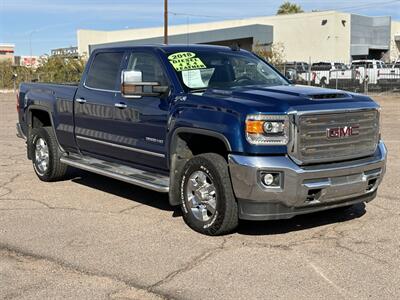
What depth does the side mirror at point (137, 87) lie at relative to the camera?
19.7 feet

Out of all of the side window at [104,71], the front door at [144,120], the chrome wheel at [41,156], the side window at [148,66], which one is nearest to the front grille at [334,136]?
the front door at [144,120]

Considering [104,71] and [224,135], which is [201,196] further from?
[104,71]

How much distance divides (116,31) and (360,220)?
70.8 metres

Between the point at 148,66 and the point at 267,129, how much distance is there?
2127 millimetres

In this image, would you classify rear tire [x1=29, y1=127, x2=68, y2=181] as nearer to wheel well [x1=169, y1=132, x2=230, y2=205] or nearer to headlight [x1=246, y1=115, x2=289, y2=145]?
wheel well [x1=169, y1=132, x2=230, y2=205]

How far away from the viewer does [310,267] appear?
15.7 ft

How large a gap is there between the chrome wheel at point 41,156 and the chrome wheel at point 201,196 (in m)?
3.40

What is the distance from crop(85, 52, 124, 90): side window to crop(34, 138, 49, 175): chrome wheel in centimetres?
147

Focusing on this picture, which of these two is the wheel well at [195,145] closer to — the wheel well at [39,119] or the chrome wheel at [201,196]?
the chrome wheel at [201,196]

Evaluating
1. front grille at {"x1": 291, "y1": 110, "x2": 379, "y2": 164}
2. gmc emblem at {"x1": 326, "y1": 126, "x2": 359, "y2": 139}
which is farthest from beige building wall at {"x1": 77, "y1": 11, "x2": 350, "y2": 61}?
gmc emblem at {"x1": 326, "y1": 126, "x2": 359, "y2": 139}

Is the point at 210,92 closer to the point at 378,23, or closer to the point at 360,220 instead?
the point at 360,220

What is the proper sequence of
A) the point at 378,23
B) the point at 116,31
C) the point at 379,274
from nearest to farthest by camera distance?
the point at 379,274 → the point at 378,23 → the point at 116,31

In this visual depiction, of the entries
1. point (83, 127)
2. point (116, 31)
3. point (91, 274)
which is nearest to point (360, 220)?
point (91, 274)

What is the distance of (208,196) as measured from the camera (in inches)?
224
